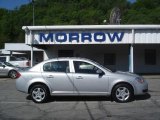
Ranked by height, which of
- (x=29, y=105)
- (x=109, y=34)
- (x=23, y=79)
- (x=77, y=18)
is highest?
(x=77, y=18)

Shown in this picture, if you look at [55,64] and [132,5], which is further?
[132,5]

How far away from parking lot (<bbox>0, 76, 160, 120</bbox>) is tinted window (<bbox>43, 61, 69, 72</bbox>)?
4.02 feet

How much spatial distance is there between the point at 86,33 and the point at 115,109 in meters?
12.2

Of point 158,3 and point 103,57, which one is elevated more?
point 158,3

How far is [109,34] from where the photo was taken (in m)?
23.4

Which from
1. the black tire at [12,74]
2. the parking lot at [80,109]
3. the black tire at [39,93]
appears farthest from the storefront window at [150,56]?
the black tire at [39,93]

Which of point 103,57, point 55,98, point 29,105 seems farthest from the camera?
point 103,57

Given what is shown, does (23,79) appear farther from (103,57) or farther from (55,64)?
(103,57)

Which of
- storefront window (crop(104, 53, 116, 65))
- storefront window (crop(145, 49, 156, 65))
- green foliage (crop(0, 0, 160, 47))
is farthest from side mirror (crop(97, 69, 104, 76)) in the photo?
green foliage (crop(0, 0, 160, 47))

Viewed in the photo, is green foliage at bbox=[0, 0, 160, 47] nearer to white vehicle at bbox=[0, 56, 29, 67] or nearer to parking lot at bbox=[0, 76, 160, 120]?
white vehicle at bbox=[0, 56, 29, 67]

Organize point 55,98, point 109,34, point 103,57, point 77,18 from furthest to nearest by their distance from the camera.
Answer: point 77,18
point 103,57
point 109,34
point 55,98

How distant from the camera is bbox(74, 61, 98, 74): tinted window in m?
13.2

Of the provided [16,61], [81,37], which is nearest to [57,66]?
[81,37]

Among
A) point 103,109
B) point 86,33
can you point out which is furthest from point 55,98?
point 86,33
